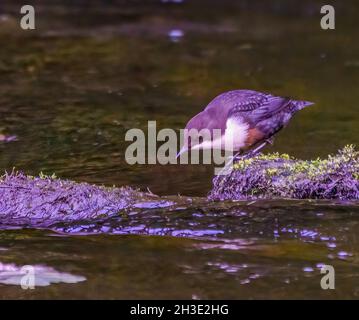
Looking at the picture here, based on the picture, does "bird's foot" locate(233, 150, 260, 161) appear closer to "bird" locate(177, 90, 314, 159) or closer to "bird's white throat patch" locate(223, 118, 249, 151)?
"bird" locate(177, 90, 314, 159)

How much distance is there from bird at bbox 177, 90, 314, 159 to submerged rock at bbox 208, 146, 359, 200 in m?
0.28

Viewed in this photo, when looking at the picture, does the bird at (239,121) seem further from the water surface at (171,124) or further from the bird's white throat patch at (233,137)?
the water surface at (171,124)

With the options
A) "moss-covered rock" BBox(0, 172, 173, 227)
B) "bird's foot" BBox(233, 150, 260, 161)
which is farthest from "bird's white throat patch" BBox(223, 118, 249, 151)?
"moss-covered rock" BBox(0, 172, 173, 227)

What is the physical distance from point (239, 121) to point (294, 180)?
714 mm

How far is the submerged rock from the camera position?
6.51 m

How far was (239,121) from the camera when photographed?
272 inches

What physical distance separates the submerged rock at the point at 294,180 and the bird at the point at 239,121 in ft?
0.92

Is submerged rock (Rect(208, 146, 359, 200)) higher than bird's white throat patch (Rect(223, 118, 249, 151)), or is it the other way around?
bird's white throat patch (Rect(223, 118, 249, 151))

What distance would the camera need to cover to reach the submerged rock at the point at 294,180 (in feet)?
21.4

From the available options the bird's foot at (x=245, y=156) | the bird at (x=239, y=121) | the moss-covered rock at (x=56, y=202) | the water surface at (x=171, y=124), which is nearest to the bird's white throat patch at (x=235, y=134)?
the bird at (x=239, y=121)

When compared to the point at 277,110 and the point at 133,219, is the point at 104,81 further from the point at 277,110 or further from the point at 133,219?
the point at 133,219
